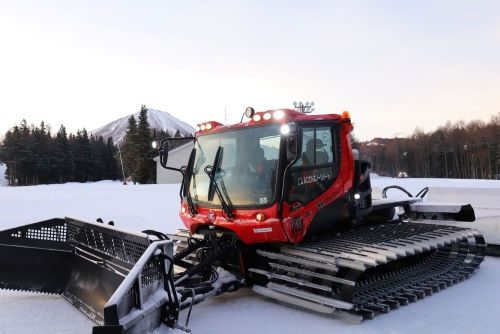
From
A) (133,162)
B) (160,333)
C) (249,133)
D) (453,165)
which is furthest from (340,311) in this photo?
(453,165)

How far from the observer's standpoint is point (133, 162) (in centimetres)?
5647

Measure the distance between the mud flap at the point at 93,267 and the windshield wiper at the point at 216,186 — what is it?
4.43 feet

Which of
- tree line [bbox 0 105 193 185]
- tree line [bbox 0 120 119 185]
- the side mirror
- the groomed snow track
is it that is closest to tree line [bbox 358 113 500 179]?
tree line [bbox 0 105 193 185]

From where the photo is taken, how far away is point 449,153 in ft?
278

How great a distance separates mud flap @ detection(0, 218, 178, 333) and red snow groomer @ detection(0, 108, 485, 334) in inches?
0.6

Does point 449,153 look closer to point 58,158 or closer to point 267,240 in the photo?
point 58,158

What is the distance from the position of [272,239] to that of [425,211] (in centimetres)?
399

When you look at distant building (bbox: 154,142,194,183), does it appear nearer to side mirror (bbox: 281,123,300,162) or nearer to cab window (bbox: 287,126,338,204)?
cab window (bbox: 287,126,338,204)

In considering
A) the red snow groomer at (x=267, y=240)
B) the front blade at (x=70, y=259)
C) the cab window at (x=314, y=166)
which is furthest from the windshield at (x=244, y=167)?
the front blade at (x=70, y=259)

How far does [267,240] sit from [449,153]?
286ft

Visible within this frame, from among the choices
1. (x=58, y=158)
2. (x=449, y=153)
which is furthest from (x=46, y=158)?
(x=449, y=153)

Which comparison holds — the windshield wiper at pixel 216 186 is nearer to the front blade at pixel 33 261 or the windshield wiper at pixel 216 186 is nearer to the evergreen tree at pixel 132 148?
the front blade at pixel 33 261

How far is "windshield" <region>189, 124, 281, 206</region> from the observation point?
552 cm

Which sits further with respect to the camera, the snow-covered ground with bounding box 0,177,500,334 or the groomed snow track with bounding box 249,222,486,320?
the groomed snow track with bounding box 249,222,486,320
